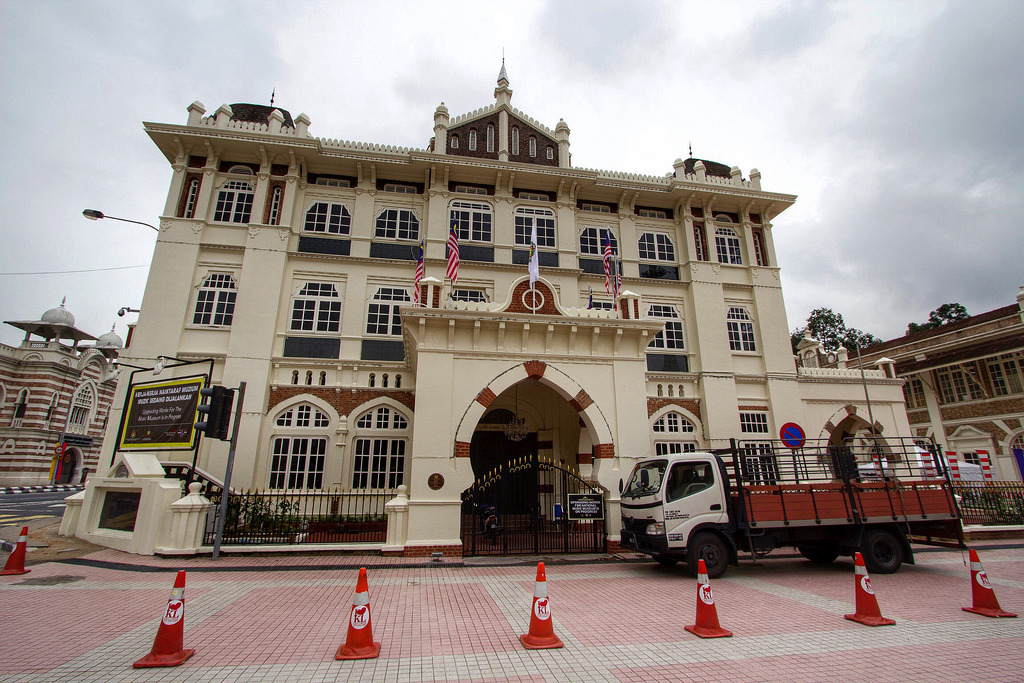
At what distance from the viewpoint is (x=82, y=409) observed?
129 feet

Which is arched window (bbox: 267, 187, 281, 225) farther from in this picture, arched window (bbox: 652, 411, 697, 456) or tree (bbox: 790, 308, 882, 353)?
tree (bbox: 790, 308, 882, 353)

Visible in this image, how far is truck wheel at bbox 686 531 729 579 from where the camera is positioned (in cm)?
937

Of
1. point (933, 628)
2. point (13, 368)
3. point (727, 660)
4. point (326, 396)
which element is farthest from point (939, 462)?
point (13, 368)

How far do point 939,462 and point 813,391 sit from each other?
10.8 meters

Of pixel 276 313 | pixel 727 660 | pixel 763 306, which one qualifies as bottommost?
pixel 727 660

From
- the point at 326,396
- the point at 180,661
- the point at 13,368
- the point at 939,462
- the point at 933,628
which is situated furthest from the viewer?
the point at 13,368

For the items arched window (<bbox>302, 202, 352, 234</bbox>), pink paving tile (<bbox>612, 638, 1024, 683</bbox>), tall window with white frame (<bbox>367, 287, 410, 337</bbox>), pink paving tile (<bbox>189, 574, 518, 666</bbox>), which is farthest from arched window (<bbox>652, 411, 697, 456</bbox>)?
arched window (<bbox>302, 202, 352, 234</bbox>)

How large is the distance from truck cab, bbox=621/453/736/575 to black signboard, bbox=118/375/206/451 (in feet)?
38.0

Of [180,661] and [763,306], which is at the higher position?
[763,306]

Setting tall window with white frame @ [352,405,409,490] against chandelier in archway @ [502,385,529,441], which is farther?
chandelier in archway @ [502,385,529,441]

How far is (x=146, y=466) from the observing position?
12.1 metres

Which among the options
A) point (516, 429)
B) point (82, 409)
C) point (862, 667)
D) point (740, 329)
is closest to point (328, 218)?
point (516, 429)

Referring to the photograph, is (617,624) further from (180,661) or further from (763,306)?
(763,306)

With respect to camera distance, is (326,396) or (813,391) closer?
(326,396)
